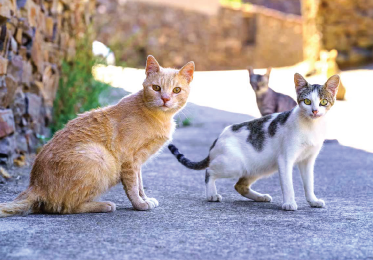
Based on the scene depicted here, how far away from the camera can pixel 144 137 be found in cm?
327

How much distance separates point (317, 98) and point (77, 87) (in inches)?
153

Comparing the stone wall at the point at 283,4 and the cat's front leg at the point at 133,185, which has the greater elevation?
the stone wall at the point at 283,4

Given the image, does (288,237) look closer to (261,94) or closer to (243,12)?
(261,94)

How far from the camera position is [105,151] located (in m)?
3.16

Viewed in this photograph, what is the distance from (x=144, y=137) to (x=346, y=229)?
4.62 feet

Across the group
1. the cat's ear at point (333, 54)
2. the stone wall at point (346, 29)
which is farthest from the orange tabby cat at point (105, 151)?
the stone wall at point (346, 29)

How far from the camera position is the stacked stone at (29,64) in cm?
433

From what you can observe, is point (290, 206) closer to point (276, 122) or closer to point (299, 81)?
point (276, 122)

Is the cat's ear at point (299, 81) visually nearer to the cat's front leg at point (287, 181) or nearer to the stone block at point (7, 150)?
the cat's front leg at point (287, 181)

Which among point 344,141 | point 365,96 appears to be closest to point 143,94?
point 344,141

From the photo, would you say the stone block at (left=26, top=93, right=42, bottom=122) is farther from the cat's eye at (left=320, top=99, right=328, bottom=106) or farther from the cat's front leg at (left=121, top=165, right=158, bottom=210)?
the cat's eye at (left=320, top=99, right=328, bottom=106)

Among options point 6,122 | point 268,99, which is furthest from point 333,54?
point 6,122

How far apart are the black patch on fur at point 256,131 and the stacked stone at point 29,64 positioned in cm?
213

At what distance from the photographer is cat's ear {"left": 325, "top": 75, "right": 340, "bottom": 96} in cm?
333
